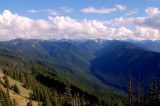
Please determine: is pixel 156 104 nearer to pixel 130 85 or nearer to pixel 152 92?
pixel 152 92

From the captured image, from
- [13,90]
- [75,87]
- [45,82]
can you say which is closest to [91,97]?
[75,87]

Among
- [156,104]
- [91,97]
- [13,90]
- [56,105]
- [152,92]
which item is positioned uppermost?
[152,92]

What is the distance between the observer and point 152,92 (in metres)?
34.2

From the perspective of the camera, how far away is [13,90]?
285 feet

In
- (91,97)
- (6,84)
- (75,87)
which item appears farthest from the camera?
(75,87)

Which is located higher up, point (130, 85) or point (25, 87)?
point (130, 85)

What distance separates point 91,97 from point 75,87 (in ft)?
87.8

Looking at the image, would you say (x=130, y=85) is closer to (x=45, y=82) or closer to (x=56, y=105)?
(x=56, y=105)

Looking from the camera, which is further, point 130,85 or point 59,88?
point 59,88

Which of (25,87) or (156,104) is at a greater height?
(156,104)

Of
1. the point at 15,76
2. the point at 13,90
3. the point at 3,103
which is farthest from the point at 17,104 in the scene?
the point at 15,76

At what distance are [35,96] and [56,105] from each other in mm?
15540

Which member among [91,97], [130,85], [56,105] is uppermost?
[130,85]

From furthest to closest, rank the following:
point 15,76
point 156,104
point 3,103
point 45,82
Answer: point 45,82 < point 15,76 < point 3,103 < point 156,104
